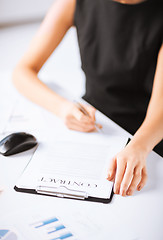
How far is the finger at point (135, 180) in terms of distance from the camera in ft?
2.81

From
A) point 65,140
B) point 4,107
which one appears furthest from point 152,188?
point 4,107

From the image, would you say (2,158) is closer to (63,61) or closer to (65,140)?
(65,140)

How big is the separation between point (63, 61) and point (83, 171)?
2.68m

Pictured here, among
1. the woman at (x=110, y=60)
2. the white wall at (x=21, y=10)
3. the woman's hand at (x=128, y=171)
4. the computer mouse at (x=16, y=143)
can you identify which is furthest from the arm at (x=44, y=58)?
the white wall at (x=21, y=10)

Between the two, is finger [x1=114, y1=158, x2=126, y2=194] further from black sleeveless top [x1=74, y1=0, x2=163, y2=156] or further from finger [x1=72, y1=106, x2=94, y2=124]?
black sleeveless top [x1=74, y1=0, x2=163, y2=156]

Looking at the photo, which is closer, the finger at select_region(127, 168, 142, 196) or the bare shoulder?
the finger at select_region(127, 168, 142, 196)

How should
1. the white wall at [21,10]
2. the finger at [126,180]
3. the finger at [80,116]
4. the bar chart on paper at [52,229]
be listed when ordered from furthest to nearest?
the white wall at [21,10]
the finger at [80,116]
the finger at [126,180]
the bar chart on paper at [52,229]

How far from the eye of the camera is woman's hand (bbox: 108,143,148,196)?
860mm

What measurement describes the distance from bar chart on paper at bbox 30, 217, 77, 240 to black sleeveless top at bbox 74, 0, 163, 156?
23.2 inches

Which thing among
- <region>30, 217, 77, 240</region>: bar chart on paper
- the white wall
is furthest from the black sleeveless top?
the white wall

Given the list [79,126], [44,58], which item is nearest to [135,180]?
[79,126]

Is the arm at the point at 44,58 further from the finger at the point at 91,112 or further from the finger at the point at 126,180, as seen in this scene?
the finger at the point at 126,180

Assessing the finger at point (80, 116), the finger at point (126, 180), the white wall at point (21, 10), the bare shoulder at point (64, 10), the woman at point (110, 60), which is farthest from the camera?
the white wall at point (21, 10)

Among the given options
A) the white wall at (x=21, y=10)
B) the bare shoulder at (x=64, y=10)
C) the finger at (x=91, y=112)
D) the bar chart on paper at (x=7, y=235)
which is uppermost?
the bare shoulder at (x=64, y=10)
